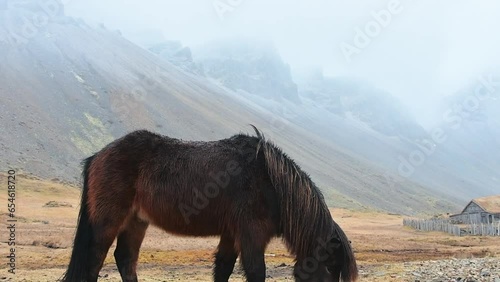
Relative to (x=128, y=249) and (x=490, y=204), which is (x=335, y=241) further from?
(x=490, y=204)

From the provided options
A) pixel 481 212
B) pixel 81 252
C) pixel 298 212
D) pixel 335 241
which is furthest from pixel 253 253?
pixel 481 212

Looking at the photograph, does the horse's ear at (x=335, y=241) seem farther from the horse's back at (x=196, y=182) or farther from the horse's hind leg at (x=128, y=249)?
the horse's hind leg at (x=128, y=249)

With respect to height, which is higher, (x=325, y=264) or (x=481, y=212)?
(x=325, y=264)

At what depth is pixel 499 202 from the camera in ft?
168

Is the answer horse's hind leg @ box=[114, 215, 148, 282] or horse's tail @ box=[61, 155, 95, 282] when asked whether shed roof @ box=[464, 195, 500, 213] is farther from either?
horse's tail @ box=[61, 155, 95, 282]

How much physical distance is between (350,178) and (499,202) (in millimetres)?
63872

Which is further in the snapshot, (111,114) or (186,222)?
(111,114)

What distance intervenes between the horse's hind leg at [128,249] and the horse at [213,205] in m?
0.01

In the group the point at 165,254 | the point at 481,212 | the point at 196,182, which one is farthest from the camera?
the point at 481,212

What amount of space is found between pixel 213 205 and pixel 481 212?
49.3 metres

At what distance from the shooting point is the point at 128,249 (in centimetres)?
727

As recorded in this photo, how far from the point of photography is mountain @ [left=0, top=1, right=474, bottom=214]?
2992 inches

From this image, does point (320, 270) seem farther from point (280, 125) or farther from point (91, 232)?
point (280, 125)

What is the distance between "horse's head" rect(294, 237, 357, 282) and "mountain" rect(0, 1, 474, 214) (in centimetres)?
6121
